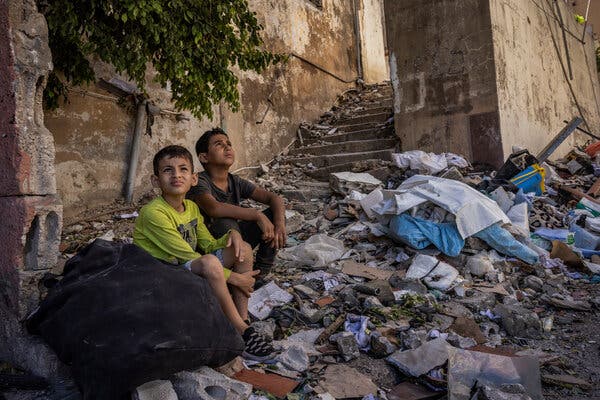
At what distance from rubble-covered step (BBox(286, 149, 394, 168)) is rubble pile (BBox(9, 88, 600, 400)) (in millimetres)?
963

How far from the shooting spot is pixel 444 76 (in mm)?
6391

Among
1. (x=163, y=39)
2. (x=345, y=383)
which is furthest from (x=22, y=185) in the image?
(x=163, y=39)

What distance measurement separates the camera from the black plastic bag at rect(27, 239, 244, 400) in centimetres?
169

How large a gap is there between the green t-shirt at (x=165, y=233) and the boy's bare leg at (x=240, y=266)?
0.36 feet

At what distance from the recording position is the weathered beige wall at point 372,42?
1166 centimetres

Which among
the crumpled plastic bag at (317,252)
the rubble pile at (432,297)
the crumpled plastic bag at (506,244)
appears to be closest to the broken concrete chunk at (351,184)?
the rubble pile at (432,297)

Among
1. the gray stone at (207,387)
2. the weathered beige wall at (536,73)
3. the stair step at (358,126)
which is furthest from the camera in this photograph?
the stair step at (358,126)

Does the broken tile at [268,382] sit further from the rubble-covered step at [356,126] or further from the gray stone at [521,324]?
the rubble-covered step at [356,126]

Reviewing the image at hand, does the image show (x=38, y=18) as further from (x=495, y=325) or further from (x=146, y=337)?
(x=495, y=325)

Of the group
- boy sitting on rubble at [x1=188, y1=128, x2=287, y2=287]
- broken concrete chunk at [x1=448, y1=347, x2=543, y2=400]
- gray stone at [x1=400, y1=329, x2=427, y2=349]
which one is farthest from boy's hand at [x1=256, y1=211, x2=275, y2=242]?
broken concrete chunk at [x1=448, y1=347, x2=543, y2=400]

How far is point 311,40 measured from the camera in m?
9.86

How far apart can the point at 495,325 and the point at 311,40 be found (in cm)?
819

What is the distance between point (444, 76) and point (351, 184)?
6.93ft

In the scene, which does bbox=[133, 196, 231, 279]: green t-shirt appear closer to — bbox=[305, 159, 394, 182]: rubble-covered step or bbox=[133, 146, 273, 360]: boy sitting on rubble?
bbox=[133, 146, 273, 360]: boy sitting on rubble
